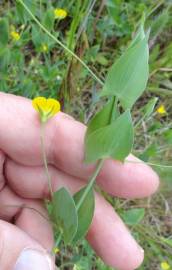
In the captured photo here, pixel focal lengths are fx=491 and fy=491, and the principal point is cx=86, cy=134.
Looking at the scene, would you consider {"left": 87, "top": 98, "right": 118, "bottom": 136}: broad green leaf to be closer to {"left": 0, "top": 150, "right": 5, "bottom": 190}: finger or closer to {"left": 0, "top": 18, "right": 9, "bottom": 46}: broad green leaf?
{"left": 0, "top": 150, "right": 5, "bottom": 190}: finger

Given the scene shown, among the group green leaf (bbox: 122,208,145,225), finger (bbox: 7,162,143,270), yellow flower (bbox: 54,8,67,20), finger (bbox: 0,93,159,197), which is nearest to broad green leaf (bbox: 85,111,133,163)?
finger (bbox: 0,93,159,197)

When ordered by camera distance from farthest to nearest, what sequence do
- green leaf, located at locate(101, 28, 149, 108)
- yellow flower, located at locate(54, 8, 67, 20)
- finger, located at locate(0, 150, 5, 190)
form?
yellow flower, located at locate(54, 8, 67, 20)
finger, located at locate(0, 150, 5, 190)
green leaf, located at locate(101, 28, 149, 108)

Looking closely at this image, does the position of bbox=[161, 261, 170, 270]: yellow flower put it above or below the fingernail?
below

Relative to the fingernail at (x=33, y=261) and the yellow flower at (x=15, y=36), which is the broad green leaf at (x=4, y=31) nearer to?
the yellow flower at (x=15, y=36)

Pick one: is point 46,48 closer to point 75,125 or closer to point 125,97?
point 75,125

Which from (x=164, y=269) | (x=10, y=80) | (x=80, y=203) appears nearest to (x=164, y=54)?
(x=10, y=80)

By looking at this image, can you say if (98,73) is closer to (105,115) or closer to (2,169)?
(2,169)
